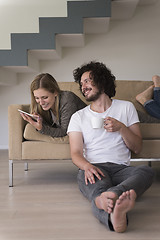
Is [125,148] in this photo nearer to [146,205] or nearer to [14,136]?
[146,205]

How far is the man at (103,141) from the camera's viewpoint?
178 centimetres

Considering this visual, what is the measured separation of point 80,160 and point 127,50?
2736 millimetres

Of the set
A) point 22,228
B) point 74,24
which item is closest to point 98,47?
point 74,24

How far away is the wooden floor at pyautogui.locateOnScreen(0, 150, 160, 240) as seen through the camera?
148 centimetres

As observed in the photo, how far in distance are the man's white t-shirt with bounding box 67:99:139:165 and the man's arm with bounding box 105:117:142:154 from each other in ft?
0.11

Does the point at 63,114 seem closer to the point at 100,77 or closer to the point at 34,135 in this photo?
the point at 34,135

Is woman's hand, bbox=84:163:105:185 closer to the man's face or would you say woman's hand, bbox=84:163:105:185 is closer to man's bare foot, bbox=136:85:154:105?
the man's face

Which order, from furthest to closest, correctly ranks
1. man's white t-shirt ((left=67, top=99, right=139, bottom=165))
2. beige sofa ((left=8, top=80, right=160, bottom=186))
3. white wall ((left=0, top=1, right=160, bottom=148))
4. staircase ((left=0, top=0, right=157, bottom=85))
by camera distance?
white wall ((left=0, top=1, right=160, bottom=148)) → staircase ((left=0, top=0, right=157, bottom=85)) → beige sofa ((left=8, top=80, right=160, bottom=186)) → man's white t-shirt ((left=67, top=99, right=139, bottom=165))

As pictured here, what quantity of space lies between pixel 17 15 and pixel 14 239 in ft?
10.0

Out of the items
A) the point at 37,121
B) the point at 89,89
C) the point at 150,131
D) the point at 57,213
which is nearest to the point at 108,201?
the point at 57,213

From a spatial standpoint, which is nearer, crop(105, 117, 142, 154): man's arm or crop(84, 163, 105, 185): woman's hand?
crop(84, 163, 105, 185): woman's hand

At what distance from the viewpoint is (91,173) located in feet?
5.79

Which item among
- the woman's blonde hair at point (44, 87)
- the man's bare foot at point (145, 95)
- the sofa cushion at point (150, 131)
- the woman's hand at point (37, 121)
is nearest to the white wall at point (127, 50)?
the man's bare foot at point (145, 95)

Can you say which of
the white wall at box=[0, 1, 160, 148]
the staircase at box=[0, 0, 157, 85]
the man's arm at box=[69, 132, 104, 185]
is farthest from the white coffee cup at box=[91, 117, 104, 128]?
the white wall at box=[0, 1, 160, 148]
